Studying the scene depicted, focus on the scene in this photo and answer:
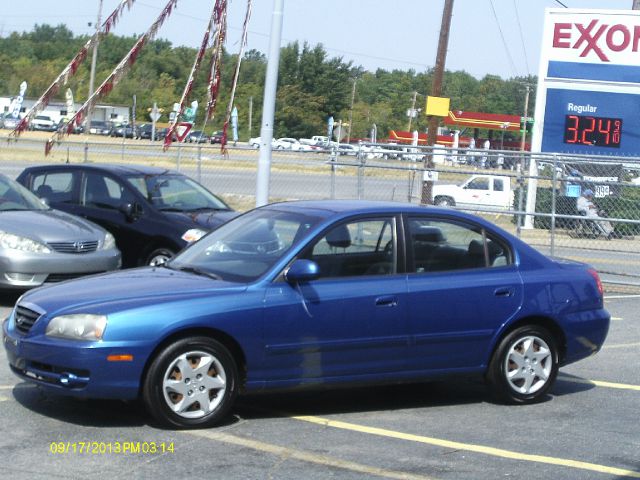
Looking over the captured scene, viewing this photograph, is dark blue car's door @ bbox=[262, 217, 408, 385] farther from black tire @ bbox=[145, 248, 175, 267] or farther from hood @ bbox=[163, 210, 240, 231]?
black tire @ bbox=[145, 248, 175, 267]

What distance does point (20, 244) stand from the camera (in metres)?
11.4

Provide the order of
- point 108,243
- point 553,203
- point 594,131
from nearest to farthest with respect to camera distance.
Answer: point 108,243 < point 553,203 < point 594,131

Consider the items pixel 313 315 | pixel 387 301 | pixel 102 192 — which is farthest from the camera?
pixel 102 192

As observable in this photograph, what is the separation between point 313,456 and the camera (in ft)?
20.5

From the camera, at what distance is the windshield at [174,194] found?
14.0 m

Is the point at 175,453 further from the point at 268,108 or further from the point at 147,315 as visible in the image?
the point at 268,108

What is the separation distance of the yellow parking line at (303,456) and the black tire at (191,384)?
0.14m

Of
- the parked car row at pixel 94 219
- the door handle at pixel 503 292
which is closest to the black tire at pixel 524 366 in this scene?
the door handle at pixel 503 292

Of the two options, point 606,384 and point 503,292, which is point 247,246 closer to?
point 503,292

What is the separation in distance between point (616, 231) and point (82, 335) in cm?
1202

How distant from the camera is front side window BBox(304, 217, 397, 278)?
7180mm

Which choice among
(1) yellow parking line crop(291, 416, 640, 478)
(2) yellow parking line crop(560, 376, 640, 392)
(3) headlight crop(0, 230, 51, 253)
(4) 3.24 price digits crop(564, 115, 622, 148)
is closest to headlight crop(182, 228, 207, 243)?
(3) headlight crop(0, 230, 51, 253)

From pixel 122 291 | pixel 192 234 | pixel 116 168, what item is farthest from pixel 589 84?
pixel 122 291

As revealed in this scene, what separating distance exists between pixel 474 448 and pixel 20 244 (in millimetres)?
6605
